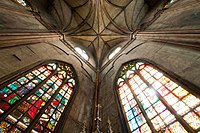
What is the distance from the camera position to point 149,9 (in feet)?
39.0

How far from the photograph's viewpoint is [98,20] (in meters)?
12.2

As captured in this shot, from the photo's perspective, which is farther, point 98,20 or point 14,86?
point 98,20

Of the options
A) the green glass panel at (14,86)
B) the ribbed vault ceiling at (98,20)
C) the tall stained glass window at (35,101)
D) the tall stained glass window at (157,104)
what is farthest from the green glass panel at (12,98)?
the ribbed vault ceiling at (98,20)

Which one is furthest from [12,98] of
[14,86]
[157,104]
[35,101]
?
[157,104]

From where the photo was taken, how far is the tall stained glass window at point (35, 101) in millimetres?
4238

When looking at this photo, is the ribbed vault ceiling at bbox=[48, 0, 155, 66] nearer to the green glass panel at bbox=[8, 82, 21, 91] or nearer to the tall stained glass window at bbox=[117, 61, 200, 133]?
the tall stained glass window at bbox=[117, 61, 200, 133]

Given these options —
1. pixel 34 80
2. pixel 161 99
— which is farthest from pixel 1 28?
pixel 161 99

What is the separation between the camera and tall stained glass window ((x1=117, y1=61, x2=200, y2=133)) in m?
3.91

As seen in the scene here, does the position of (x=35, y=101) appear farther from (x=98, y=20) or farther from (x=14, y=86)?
(x=98, y=20)

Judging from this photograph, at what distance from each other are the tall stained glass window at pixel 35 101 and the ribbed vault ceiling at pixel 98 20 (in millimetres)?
5074

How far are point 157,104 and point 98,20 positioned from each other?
29.1 ft

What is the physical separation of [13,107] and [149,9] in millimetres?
11173

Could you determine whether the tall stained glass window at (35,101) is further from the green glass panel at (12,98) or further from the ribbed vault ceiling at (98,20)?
the ribbed vault ceiling at (98,20)

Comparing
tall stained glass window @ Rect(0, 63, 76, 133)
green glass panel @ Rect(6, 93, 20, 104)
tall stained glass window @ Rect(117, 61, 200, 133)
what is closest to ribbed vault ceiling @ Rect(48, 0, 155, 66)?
tall stained glass window @ Rect(0, 63, 76, 133)
